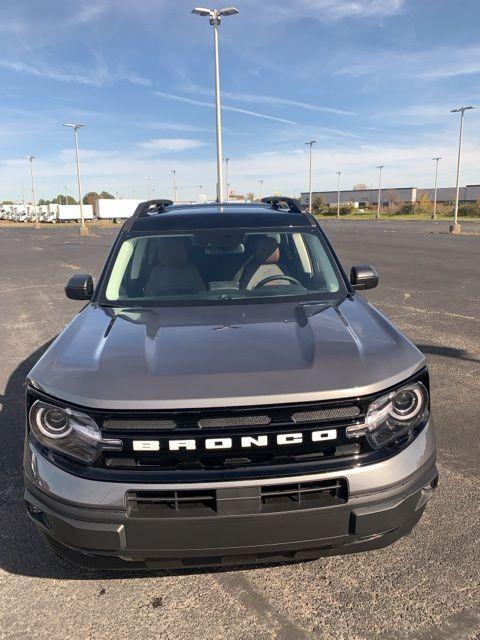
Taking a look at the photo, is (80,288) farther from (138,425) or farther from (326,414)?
(326,414)

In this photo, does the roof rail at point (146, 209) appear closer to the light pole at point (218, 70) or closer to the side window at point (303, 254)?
the side window at point (303, 254)

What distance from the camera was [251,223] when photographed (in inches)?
159

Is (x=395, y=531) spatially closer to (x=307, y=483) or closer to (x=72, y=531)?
(x=307, y=483)

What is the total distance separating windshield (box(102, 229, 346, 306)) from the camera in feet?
11.8

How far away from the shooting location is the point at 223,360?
7.73ft

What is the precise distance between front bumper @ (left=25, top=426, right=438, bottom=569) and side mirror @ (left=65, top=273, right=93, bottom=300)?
1.73 meters

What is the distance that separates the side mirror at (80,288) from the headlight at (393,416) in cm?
233

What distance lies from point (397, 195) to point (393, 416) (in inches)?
5171

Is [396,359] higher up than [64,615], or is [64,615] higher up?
[396,359]

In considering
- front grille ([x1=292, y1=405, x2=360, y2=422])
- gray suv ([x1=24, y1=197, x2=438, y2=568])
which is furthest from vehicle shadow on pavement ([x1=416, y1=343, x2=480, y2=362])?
front grille ([x1=292, y1=405, x2=360, y2=422])

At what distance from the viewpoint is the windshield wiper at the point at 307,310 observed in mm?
2922

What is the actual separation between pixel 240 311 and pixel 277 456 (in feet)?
3.71

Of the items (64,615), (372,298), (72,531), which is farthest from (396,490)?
(372,298)

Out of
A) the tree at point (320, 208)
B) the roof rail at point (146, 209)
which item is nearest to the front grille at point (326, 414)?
the roof rail at point (146, 209)
